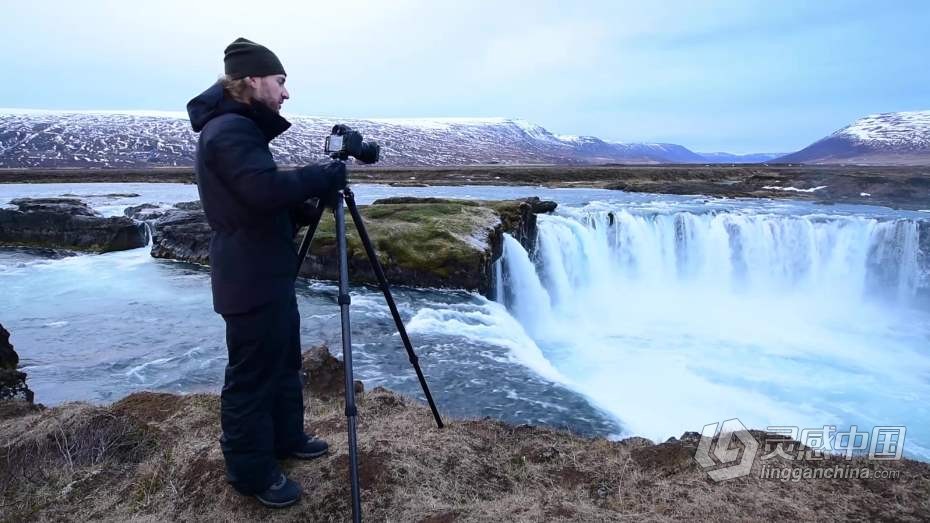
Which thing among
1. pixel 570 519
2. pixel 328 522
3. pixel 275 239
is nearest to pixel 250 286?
pixel 275 239

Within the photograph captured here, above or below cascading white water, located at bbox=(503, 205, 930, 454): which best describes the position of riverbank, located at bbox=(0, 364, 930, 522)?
above

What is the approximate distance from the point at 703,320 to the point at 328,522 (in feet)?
59.7

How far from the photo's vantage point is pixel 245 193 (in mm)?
2990

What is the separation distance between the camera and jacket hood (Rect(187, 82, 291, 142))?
314 cm

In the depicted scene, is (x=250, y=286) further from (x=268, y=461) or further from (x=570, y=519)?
(x=570, y=519)

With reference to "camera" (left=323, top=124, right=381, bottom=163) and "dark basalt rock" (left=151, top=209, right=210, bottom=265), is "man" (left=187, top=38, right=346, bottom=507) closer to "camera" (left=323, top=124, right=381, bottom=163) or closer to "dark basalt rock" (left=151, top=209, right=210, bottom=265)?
"camera" (left=323, top=124, right=381, bottom=163)

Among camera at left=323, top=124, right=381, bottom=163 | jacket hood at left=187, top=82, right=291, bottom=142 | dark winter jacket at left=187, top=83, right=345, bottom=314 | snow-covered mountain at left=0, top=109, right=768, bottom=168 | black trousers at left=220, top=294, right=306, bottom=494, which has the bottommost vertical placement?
black trousers at left=220, top=294, right=306, bottom=494

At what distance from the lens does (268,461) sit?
3549 mm

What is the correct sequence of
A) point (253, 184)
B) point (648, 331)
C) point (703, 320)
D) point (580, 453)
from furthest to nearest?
point (703, 320), point (648, 331), point (580, 453), point (253, 184)

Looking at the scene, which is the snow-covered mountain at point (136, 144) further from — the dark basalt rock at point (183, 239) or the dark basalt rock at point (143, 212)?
the dark basalt rock at point (183, 239)

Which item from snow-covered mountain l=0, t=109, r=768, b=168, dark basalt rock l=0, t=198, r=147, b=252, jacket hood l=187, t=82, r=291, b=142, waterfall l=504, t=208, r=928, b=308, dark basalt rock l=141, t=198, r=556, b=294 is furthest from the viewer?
snow-covered mountain l=0, t=109, r=768, b=168

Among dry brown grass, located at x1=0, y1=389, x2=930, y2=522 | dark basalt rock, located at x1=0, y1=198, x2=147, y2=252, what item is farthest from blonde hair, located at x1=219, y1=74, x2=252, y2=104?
dark basalt rock, located at x1=0, y1=198, x2=147, y2=252

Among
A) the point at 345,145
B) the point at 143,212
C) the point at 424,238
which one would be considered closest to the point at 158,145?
the point at 143,212

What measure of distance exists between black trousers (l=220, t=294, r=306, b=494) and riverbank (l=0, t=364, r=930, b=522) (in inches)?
9.8
